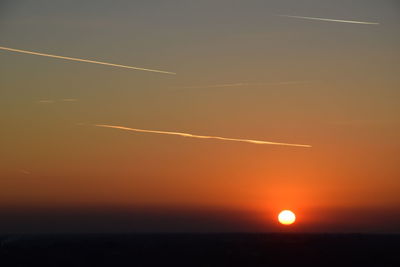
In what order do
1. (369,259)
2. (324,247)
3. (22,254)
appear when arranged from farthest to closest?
1. (324,247)
2. (22,254)
3. (369,259)

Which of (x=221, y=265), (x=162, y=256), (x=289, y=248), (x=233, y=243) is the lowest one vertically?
(x=221, y=265)

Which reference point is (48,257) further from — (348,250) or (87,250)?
(348,250)

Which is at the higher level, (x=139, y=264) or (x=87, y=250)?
(x=87, y=250)

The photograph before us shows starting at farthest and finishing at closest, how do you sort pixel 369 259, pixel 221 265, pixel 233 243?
pixel 233 243 → pixel 369 259 → pixel 221 265

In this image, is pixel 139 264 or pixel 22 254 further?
pixel 22 254

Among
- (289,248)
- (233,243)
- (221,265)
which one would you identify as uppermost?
(233,243)

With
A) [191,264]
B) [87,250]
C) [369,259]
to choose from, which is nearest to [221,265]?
[191,264]

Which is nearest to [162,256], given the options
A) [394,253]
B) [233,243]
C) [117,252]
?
[117,252]

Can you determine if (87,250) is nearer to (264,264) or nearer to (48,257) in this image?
(48,257)

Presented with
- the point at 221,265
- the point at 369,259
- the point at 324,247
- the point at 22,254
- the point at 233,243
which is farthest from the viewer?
the point at 233,243
